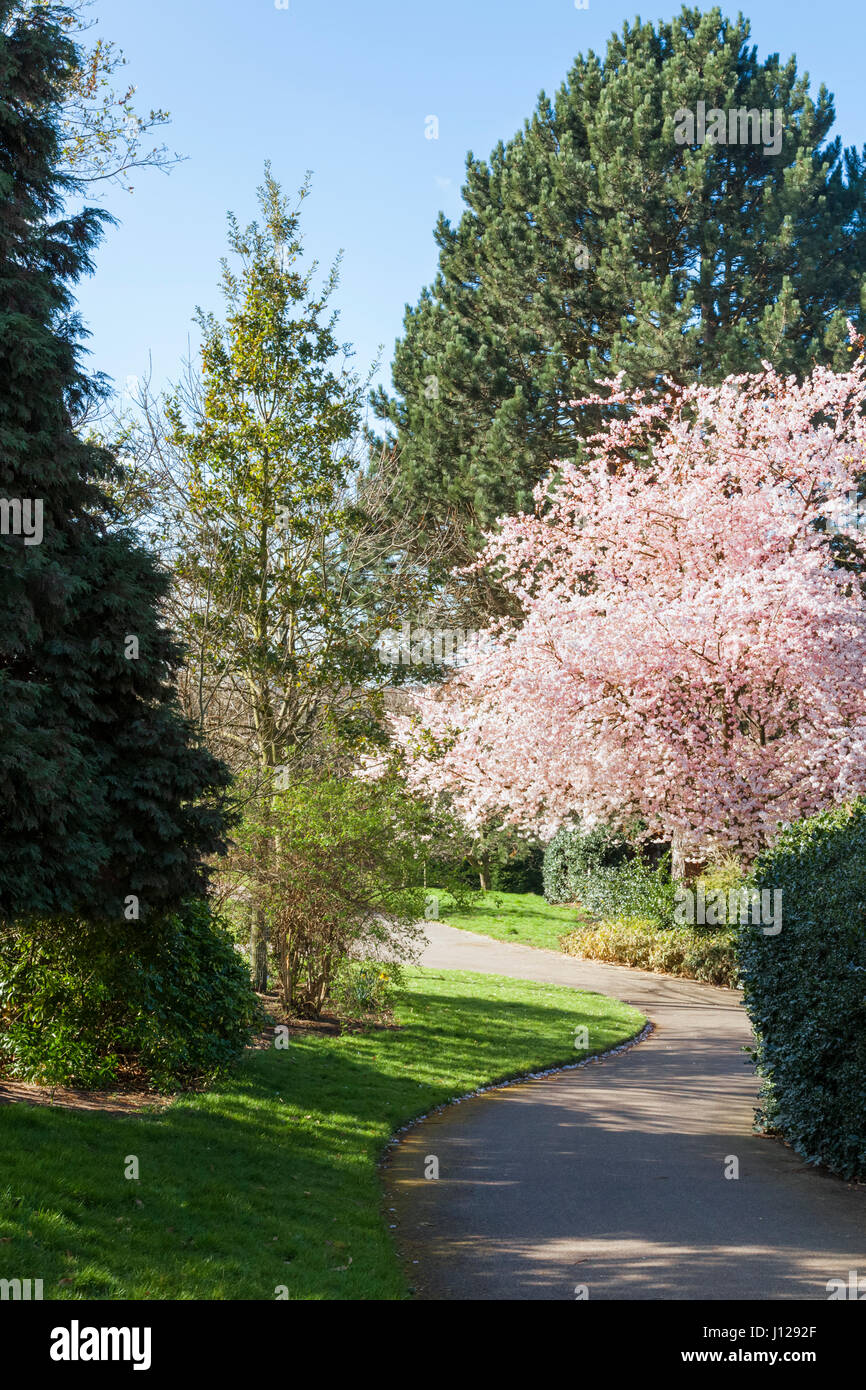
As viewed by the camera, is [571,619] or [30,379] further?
[571,619]

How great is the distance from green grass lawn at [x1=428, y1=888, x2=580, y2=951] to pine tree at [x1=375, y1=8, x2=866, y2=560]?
886 cm

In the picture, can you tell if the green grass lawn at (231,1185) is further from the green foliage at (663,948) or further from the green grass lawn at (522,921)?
the green grass lawn at (522,921)

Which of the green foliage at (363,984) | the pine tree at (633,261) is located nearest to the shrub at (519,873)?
the pine tree at (633,261)

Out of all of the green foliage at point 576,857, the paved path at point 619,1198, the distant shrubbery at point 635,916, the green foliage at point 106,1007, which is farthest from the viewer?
the green foliage at point 576,857

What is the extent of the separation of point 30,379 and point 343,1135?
6.05m

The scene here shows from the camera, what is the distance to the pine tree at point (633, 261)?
21.8 m

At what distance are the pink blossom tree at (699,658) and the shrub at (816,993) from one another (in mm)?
4203

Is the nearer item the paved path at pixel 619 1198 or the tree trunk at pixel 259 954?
the paved path at pixel 619 1198

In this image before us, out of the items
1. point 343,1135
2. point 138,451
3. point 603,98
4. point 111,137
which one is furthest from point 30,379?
point 603,98

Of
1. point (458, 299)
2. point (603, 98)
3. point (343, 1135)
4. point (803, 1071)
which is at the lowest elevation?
point (343, 1135)

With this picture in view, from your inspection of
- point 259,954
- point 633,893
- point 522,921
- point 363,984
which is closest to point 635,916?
point 633,893
